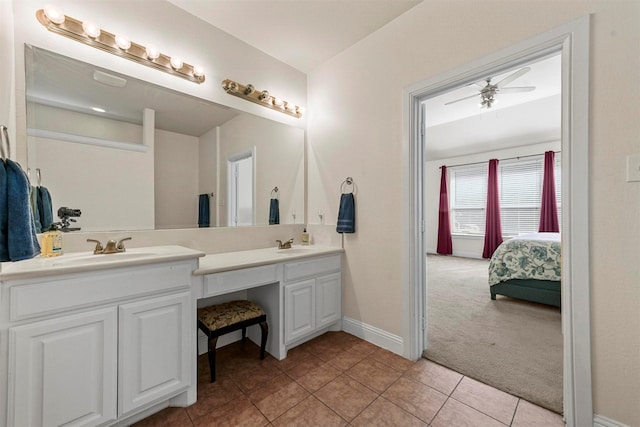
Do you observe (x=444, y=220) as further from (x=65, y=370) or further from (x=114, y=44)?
(x=65, y=370)

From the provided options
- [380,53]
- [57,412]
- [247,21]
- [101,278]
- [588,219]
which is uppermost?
[247,21]

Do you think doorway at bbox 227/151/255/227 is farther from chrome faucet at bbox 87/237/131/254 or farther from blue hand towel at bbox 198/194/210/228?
chrome faucet at bbox 87/237/131/254

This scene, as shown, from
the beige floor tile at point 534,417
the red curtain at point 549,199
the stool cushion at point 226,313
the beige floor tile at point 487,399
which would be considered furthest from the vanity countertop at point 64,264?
the red curtain at point 549,199

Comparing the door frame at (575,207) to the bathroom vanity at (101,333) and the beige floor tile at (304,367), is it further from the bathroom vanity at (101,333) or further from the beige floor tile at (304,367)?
the bathroom vanity at (101,333)

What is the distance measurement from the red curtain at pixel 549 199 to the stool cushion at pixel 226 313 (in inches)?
215

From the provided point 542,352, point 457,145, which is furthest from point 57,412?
point 457,145

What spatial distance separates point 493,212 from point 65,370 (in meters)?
6.56

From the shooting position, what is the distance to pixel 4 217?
93 centimetres

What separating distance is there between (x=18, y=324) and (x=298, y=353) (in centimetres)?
160

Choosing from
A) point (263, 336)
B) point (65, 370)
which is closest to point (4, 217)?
point (65, 370)

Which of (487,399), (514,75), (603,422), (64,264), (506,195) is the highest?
(514,75)

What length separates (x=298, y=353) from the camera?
2.10 m

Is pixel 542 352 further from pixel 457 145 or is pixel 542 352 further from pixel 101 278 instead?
pixel 457 145

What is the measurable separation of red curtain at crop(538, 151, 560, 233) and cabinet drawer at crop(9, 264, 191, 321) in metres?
5.96
